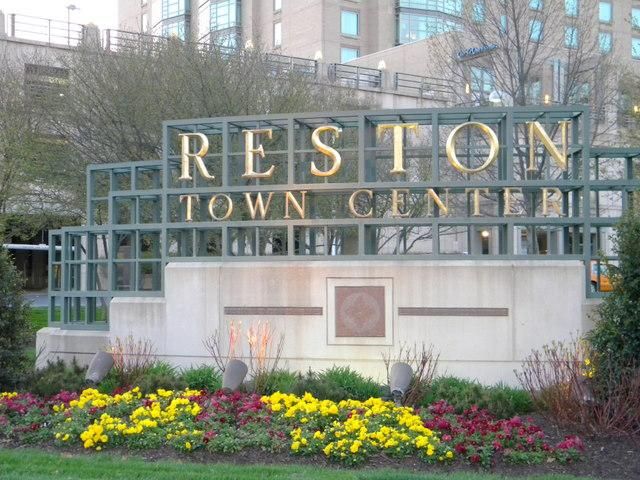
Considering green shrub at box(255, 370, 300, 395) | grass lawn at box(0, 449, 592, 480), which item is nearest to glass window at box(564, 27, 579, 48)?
green shrub at box(255, 370, 300, 395)

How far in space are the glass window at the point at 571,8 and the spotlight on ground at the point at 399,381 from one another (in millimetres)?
12060

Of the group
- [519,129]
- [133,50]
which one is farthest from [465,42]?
[133,50]

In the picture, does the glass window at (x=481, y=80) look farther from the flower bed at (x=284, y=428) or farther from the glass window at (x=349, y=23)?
the glass window at (x=349, y=23)

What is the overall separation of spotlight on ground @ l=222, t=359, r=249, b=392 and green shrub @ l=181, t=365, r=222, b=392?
1.85ft

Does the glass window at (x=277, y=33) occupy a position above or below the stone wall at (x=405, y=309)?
above

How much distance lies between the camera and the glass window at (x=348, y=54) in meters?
57.5

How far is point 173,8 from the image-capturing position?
65.9 metres

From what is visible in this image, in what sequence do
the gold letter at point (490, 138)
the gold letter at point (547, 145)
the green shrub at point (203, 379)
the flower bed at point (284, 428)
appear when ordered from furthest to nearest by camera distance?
the gold letter at point (547, 145), the gold letter at point (490, 138), the green shrub at point (203, 379), the flower bed at point (284, 428)

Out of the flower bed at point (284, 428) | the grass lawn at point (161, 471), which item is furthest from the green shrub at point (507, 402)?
the grass lawn at point (161, 471)

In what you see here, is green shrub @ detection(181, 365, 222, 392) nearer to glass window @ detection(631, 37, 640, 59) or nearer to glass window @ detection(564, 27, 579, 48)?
glass window @ detection(564, 27, 579, 48)

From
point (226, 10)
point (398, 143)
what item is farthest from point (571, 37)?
point (226, 10)

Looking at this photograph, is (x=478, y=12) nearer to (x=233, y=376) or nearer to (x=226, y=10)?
(x=233, y=376)

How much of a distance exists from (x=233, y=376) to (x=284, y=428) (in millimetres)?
2279

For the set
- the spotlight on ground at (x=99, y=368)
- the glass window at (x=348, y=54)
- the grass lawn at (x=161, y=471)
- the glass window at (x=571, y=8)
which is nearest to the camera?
the grass lawn at (x=161, y=471)
